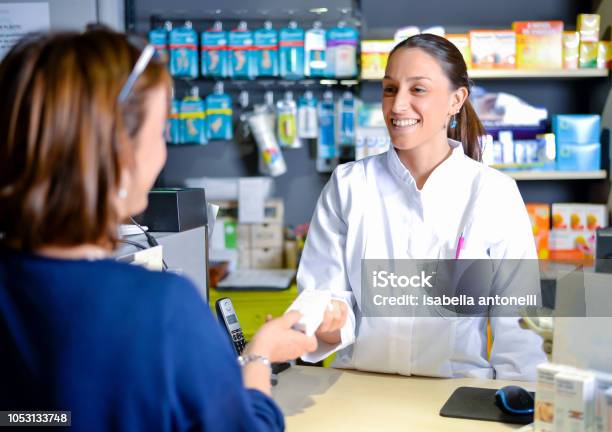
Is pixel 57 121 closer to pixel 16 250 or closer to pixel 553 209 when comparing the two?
pixel 16 250

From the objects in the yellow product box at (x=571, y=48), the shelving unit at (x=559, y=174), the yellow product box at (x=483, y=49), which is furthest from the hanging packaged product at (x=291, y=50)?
the yellow product box at (x=571, y=48)

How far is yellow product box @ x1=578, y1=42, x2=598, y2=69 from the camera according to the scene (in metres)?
3.68

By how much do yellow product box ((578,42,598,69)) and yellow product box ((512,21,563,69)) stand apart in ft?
0.36

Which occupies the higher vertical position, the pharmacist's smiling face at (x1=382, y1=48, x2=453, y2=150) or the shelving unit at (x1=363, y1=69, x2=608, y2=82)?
the shelving unit at (x1=363, y1=69, x2=608, y2=82)

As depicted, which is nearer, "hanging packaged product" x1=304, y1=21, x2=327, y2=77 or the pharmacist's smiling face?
the pharmacist's smiling face

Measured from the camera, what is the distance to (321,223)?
6.88ft

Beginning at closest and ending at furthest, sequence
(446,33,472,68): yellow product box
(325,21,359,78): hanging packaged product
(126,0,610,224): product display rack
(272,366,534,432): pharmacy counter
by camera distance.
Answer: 1. (272,366,534,432): pharmacy counter
2. (446,33,472,68): yellow product box
3. (325,21,359,78): hanging packaged product
4. (126,0,610,224): product display rack

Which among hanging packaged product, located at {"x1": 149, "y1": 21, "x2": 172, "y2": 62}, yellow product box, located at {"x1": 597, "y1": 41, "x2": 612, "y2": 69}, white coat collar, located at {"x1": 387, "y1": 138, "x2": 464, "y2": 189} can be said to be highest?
hanging packaged product, located at {"x1": 149, "y1": 21, "x2": 172, "y2": 62}

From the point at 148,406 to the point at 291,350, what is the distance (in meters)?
0.49

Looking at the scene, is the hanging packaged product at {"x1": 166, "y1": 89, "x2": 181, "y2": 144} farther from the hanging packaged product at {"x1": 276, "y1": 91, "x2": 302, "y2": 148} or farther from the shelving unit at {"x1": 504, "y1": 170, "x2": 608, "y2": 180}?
the shelving unit at {"x1": 504, "y1": 170, "x2": 608, "y2": 180}

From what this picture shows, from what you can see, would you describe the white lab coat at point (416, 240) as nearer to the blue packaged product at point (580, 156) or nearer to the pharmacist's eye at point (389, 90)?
the pharmacist's eye at point (389, 90)

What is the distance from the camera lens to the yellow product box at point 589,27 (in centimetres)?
364

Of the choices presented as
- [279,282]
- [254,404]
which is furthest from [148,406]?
[279,282]

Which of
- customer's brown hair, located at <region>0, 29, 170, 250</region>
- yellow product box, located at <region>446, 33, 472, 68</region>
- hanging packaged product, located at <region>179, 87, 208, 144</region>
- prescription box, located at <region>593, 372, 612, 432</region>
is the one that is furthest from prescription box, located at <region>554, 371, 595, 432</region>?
hanging packaged product, located at <region>179, 87, 208, 144</region>
